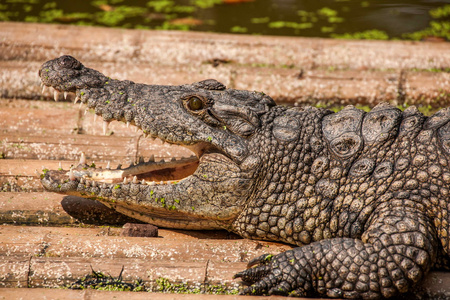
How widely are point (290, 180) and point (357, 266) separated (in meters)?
0.81

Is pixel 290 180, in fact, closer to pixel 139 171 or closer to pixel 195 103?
pixel 195 103

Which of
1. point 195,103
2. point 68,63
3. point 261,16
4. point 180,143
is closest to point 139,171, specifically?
point 180,143

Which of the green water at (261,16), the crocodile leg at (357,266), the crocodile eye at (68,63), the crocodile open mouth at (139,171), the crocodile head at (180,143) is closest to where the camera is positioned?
the crocodile leg at (357,266)

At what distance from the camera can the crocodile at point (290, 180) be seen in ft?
11.0

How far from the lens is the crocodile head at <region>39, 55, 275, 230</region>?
12.6ft

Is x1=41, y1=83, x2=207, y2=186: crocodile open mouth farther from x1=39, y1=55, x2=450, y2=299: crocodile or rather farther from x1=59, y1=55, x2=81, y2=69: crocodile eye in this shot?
x1=59, y1=55, x2=81, y2=69: crocodile eye

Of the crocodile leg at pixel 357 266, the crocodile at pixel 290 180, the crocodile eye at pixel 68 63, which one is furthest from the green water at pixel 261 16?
the crocodile leg at pixel 357 266

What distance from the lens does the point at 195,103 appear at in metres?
3.96

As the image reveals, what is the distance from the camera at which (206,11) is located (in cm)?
950

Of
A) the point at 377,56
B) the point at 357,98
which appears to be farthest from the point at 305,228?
the point at 377,56

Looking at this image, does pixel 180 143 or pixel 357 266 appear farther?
pixel 180 143

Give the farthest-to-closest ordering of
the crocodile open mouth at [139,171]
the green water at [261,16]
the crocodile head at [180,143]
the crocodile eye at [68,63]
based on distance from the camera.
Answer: the green water at [261,16] → the crocodile eye at [68,63] → the crocodile open mouth at [139,171] → the crocodile head at [180,143]

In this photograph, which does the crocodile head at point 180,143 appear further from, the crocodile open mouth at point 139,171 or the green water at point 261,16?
the green water at point 261,16

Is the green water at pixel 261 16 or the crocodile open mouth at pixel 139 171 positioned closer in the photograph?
the crocodile open mouth at pixel 139 171
